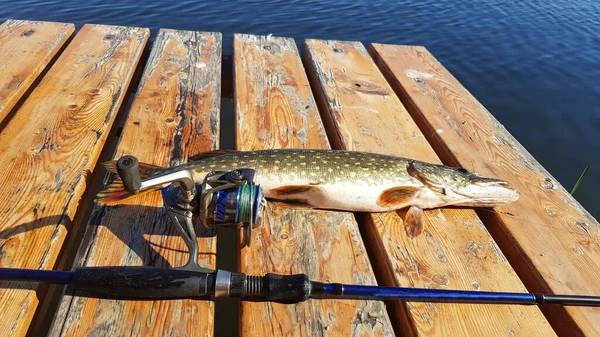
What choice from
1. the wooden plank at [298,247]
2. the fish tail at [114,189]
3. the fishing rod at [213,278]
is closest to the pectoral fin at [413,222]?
the wooden plank at [298,247]

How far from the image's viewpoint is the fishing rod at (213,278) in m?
2.37

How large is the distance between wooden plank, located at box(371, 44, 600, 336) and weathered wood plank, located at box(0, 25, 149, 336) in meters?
3.26

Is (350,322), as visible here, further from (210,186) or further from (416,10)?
(416,10)

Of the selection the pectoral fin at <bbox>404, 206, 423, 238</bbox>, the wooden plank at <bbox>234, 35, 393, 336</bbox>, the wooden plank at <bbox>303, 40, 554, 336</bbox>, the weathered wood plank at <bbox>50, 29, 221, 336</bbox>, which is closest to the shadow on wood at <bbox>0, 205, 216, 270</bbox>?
the weathered wood plank at <bbox>50, 29, 221, 336</bbox>

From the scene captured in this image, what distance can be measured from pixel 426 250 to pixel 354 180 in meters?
0.76

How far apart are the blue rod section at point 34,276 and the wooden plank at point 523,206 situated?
9.93 feet

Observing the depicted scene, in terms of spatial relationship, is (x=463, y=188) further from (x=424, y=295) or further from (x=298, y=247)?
(x=298, y=247)

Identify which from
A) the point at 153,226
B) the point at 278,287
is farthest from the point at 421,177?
the point at 153,226

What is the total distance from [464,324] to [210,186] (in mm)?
1739

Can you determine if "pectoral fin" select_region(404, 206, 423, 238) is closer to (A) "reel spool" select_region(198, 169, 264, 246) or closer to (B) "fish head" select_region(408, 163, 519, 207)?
(B) "fish head" select_region(408, 163, 519, 207)

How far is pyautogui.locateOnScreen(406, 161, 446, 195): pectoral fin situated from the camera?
359 centimetres

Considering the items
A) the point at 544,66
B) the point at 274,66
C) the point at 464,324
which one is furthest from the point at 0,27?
the point at 544,66

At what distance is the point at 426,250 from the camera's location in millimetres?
3137

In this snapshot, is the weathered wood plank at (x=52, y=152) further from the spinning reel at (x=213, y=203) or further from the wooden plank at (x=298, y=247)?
the wooden plank at (x=298, y=247)
